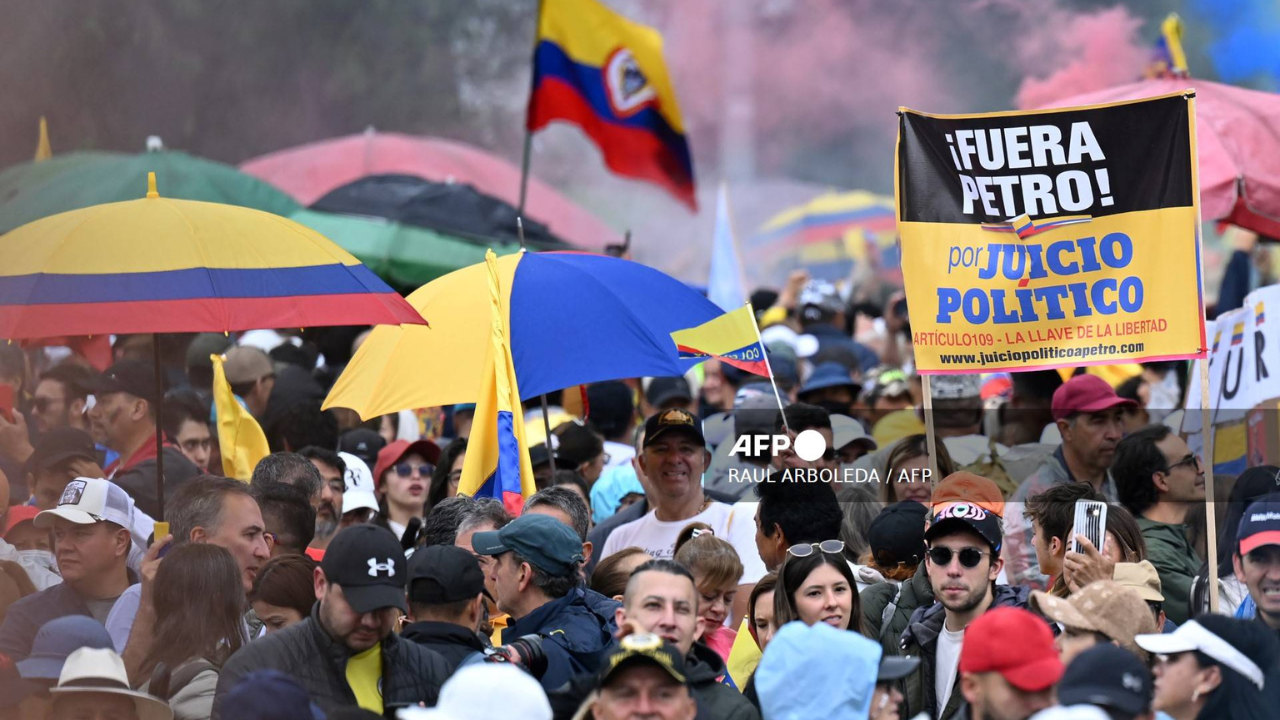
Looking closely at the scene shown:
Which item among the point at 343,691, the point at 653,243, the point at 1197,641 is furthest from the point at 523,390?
the point at 653,243

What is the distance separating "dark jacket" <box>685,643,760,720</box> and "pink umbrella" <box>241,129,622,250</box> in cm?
1249

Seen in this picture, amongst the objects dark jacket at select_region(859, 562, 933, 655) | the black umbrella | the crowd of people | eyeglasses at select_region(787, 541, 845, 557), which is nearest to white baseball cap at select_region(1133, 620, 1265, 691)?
the crowd of people

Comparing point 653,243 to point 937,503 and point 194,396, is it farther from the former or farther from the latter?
point 937,503

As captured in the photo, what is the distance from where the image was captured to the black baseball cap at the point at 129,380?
28.8ft

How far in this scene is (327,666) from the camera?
17.6 ft

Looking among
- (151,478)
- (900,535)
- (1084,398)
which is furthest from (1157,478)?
(151,478)

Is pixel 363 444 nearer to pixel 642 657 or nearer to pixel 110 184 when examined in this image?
pixel 110 184

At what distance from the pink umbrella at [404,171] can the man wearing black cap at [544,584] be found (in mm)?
11849

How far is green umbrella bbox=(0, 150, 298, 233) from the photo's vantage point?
40.5 ft

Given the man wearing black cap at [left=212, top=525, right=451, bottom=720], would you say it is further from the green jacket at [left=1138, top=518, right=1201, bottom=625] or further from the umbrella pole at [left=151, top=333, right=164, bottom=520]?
the green jacket at [left=1138, top=518, right=1201, bottom=625]

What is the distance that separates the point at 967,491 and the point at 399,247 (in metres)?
7.99

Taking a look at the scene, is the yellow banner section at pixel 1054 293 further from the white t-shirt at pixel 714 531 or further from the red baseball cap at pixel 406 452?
the red baseball cap at pixel 406 452

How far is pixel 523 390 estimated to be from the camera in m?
7.62

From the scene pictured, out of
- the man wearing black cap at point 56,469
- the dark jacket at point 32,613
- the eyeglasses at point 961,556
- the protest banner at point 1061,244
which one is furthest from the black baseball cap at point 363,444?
the eyeglasses at point 961,556
